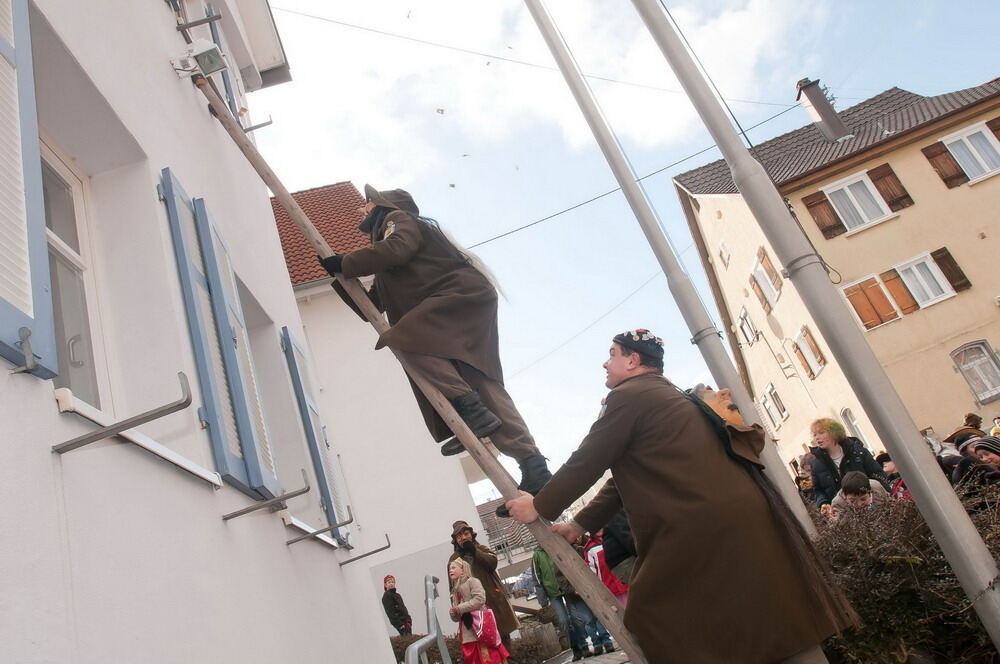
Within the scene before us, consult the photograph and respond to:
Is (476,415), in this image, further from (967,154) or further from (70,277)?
(967,154)

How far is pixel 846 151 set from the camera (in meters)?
29.9

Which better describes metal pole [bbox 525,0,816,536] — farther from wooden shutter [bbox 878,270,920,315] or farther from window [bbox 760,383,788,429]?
window [bbox 760,383,788,429]

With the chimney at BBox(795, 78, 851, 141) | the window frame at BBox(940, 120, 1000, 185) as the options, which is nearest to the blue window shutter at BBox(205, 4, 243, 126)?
the window frame at BBox(940, 120, 1000, 185)

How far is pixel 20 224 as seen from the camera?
261cm

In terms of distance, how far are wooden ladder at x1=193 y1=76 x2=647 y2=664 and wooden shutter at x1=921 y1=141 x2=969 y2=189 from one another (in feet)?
92.2

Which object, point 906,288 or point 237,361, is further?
point 906,288

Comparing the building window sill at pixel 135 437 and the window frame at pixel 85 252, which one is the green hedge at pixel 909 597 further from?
the window frame at pixel 85 252

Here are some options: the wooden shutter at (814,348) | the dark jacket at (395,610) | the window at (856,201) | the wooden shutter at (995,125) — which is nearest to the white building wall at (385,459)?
the dark jacket at (395,610)

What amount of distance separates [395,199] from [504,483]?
1.94 meters

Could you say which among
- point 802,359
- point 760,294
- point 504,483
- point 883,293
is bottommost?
point 504,483

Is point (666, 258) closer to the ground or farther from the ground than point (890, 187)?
closer to the ground

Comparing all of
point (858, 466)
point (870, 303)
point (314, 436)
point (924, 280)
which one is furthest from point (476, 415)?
point (924, 280)

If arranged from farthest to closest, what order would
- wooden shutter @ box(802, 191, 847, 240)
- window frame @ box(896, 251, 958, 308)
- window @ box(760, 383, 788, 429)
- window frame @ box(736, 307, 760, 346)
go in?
window frame @ box(736, 307, 760, 346) → window @ box(760, 383, 788, 429) → wooden shutter @ box(802, 191, 847, 240) → window frame @ box(896, 251, 958, 308)

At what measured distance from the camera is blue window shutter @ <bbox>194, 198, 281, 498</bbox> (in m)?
4.29
